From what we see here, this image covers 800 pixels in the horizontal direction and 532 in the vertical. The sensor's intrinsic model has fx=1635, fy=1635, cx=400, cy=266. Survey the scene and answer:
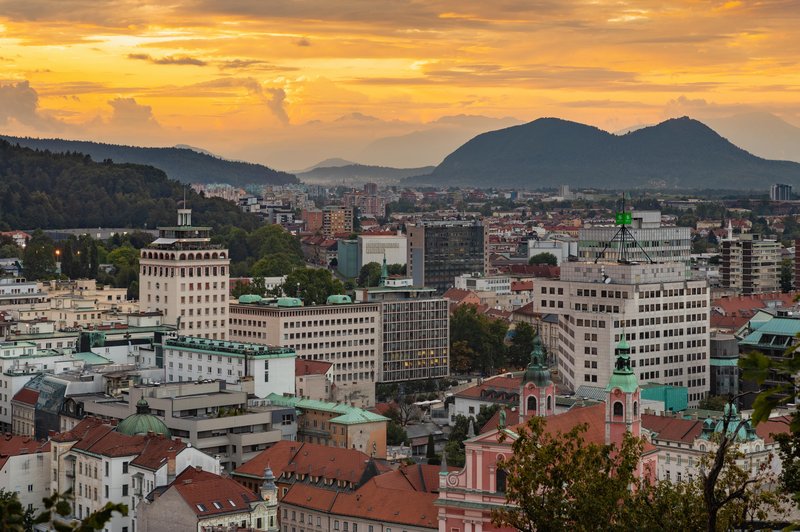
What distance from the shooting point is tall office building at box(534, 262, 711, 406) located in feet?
373

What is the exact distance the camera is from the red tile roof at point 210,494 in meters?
71.3

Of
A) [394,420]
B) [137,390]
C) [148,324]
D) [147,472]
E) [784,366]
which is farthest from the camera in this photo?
[148,324]

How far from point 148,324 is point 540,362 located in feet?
191

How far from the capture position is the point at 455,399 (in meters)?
114

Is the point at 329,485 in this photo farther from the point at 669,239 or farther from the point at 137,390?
the point at 669,239

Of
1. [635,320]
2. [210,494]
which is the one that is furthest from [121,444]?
[635,320]

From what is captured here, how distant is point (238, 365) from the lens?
102438 millimetres

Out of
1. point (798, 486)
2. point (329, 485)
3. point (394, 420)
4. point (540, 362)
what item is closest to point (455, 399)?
point (394, 420)

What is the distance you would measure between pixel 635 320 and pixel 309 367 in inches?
955

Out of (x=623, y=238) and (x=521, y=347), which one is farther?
(x=521, y=347)

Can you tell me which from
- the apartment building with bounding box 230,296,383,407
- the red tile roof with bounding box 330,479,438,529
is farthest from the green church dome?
the apartment building with bounding box 230,296,383,407

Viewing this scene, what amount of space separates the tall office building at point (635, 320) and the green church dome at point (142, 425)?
1475 inches

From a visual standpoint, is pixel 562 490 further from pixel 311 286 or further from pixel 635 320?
pixel 311 286

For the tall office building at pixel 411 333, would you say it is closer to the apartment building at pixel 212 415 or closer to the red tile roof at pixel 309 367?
the red tile roof at pixel 309 367
